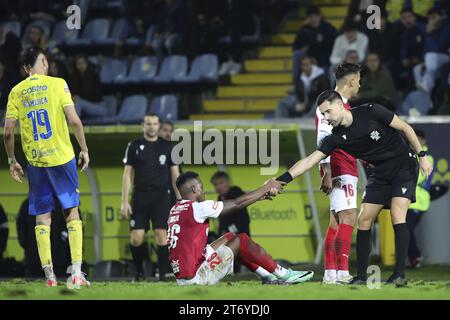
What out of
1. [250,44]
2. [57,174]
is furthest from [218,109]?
[57,174]

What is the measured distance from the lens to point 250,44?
20562 mm

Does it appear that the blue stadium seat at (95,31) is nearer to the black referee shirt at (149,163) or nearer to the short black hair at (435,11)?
the short black hair at (435,11)

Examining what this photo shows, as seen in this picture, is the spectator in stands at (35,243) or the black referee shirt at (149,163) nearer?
the black referee shirt at (149,163)

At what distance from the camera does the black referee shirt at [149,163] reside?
47.1 feet

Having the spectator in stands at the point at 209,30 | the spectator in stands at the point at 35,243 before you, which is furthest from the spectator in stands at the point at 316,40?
the spectator in stands at the point at 35,243

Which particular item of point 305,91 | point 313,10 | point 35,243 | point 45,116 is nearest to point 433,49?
point 305,91

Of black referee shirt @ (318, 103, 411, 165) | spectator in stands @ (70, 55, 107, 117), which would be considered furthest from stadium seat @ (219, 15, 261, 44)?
black referee shirt @ (318, 103, 411, 165)

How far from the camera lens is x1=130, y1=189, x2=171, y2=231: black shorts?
46.8ft

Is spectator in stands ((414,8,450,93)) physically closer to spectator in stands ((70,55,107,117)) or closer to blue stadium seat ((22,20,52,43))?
spectator in stands ((70,55,107,117))

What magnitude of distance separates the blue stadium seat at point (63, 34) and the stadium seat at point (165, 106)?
2811 millimetres

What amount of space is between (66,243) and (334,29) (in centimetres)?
630
